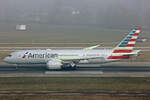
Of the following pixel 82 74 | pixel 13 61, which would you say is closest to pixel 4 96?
pixel 82 74

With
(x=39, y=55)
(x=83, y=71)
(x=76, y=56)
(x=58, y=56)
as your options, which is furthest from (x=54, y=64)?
(x=83, y=71)

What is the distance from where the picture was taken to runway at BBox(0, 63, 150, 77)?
5000 centimetres

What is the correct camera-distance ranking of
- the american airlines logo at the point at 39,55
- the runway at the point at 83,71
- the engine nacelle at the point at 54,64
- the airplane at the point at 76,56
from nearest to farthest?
the runway at the point at 83,71 → the engine nacelle at the point at 54,64 → the airplane at the point at 76,56 → the american airlines logo at the point at 39,55

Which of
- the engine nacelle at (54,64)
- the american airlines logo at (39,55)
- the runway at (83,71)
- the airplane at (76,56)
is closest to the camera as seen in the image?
the runway at (83,71)

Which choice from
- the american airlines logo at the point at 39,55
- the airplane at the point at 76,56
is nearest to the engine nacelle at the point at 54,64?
the airplane at the point at 76,56

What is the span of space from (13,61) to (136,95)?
28.8 metres

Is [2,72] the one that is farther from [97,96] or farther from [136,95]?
[136,95]

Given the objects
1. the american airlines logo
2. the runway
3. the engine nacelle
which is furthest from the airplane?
the runway

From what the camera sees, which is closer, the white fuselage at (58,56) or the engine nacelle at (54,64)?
the engine nacelle at (54,64)

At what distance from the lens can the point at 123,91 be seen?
126 ft

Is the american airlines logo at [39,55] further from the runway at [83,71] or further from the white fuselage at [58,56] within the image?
the runway at [83,71]

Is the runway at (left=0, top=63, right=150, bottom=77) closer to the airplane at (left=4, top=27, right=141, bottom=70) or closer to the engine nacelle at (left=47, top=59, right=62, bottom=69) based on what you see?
the engine nacelle at (left=47, top=59, right=62, bottom=69)

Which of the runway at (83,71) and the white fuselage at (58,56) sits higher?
the white fuselage at (58,56)

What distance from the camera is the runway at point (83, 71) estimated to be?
5000cm
